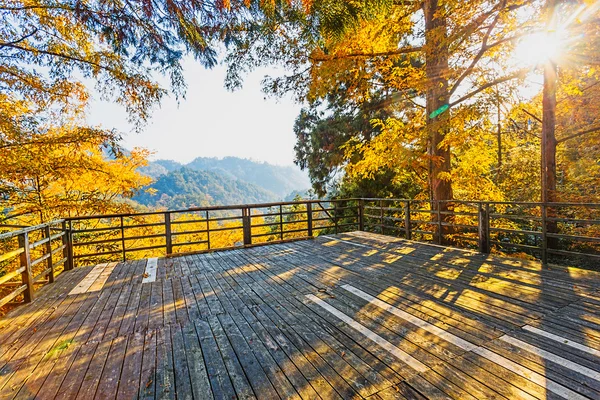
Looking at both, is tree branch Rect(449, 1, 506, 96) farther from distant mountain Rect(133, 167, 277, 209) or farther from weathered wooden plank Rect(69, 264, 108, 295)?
distant mountain Rect(133, 167, 277, 209)

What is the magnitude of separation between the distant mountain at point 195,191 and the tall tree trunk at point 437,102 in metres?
55.9

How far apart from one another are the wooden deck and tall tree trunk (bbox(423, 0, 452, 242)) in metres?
2.32

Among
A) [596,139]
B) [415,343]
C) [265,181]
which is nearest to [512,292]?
[415,343]

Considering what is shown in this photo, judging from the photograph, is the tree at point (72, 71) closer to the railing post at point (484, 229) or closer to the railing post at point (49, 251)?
the railing post at point (49, 251)

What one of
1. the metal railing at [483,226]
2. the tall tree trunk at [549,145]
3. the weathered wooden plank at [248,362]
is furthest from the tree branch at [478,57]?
the weathered wooden plank at [248,362]

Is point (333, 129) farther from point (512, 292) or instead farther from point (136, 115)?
point (512, 292)

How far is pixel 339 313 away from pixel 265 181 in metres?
166

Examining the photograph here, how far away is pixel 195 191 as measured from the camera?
274 feet

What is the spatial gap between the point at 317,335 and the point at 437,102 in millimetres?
5707

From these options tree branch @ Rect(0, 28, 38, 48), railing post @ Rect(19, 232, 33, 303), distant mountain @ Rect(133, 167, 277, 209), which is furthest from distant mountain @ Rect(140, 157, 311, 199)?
railing post @ Rect(19, 232, 33, 303)

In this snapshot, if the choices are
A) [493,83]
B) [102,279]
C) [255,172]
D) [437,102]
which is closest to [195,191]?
[102,279]

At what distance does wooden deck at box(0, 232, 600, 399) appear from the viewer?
1.74m

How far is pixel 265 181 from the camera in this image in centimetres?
16675

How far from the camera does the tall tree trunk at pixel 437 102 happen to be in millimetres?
5389
